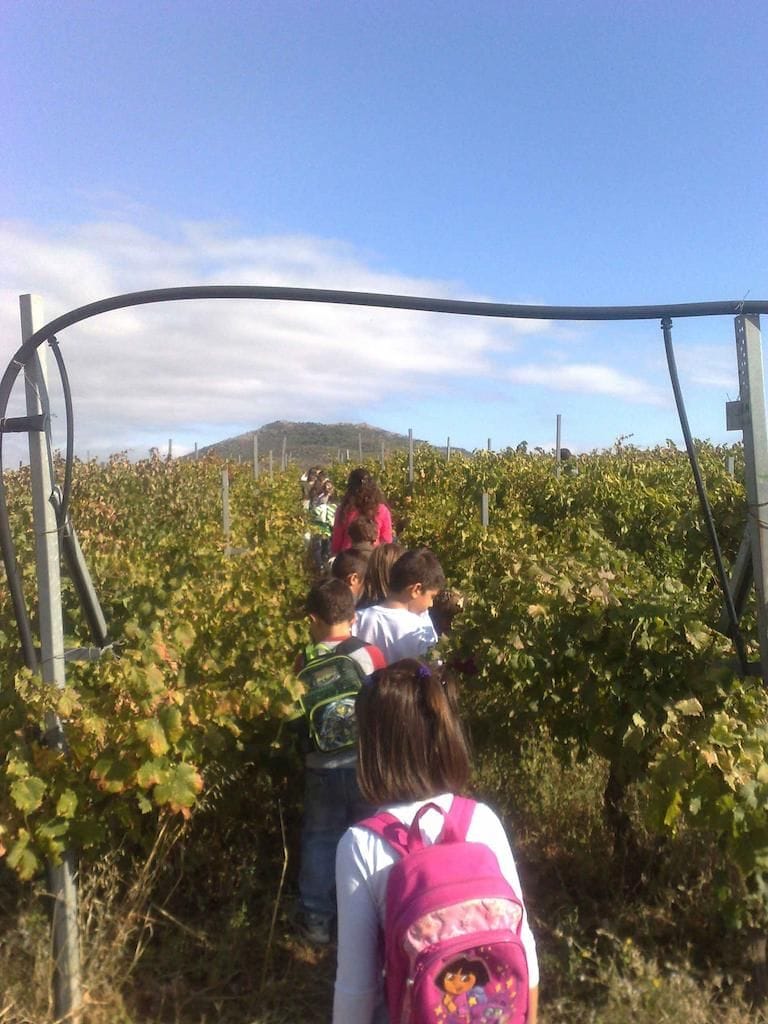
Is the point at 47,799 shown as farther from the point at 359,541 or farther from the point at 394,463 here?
the point at 394,463

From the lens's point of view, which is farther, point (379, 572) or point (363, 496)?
point (363, 496)

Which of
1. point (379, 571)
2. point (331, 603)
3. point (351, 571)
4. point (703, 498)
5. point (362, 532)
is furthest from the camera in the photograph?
point (362, 532)

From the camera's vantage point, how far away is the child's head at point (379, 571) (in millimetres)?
4238

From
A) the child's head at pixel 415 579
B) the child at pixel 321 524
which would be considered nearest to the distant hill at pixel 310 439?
the child at pixel 321 524

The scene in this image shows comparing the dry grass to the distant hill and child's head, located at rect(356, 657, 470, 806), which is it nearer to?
child's head, located at rect(356, 657, 470, 806)

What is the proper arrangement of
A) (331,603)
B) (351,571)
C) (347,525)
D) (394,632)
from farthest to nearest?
1. (347,525)
2. (351,571)
3. (394,632)
4. (331,603)

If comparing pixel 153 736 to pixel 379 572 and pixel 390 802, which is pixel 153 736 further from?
pixel 379 572

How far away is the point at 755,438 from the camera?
2.35m

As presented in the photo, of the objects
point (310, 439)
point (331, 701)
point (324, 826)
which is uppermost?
point (310, 439)

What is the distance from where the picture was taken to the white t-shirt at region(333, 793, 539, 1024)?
146 cm

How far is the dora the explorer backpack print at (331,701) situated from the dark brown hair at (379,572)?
1.41 m

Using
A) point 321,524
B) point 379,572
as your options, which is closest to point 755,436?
point 379,572

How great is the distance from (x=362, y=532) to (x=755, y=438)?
3.17 meters

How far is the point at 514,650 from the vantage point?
9.66 feet
